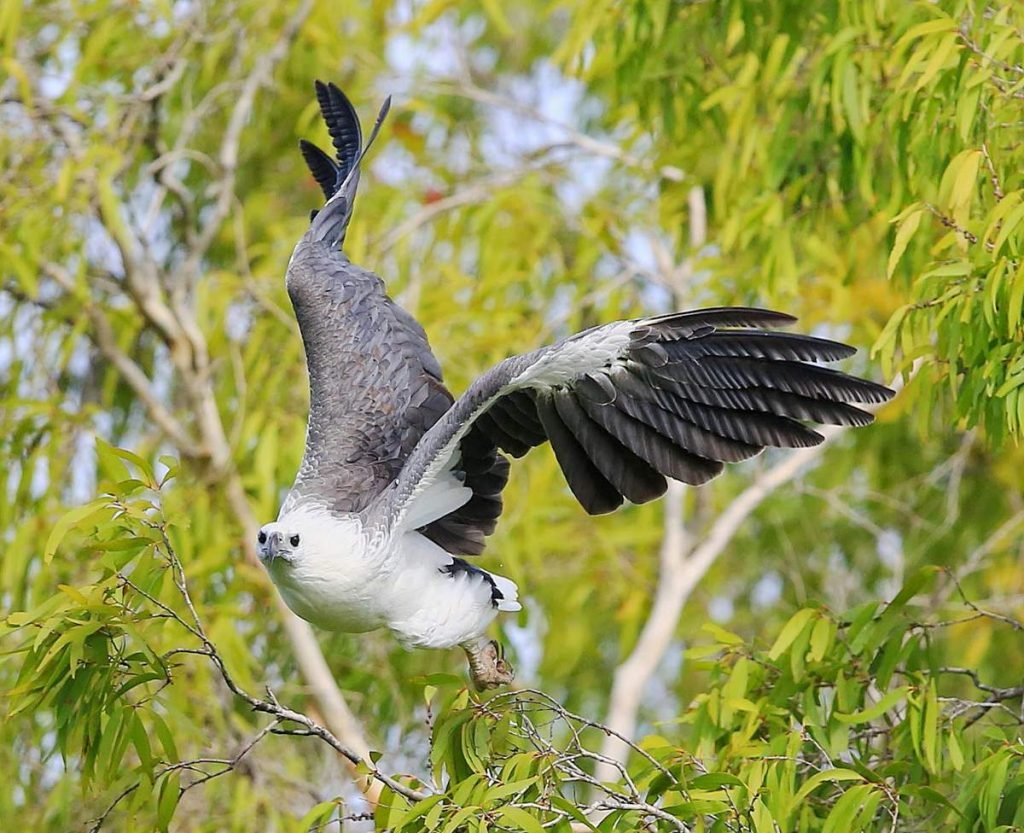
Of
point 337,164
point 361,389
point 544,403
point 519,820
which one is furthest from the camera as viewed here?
point 337,164

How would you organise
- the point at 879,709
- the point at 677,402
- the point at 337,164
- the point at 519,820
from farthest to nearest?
the point at 337,164 → the point at 677,402 → the point at 879,709 → the point at 519,820

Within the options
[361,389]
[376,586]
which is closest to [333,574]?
[376,586]

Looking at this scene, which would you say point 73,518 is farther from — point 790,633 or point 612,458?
point 790,633

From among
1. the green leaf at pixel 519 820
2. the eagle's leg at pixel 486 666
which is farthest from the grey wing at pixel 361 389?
the green leaf at pixel 519 820

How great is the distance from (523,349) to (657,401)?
7.65ft

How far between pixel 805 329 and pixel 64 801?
2.95 meters

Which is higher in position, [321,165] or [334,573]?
[321,165]

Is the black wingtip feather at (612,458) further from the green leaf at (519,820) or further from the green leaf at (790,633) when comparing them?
the green leaf at (519,820)

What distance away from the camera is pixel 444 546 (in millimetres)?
3783

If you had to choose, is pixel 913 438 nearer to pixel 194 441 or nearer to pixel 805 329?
pixel 805 329

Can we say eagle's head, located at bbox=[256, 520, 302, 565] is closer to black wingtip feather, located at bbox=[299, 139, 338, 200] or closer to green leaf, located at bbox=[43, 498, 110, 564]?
green leaf, located at bbox=[43, 498, 110, 564]

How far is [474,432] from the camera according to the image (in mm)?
3543

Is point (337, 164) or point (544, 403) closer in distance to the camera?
point (544, 403)

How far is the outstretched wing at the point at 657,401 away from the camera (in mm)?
3025
